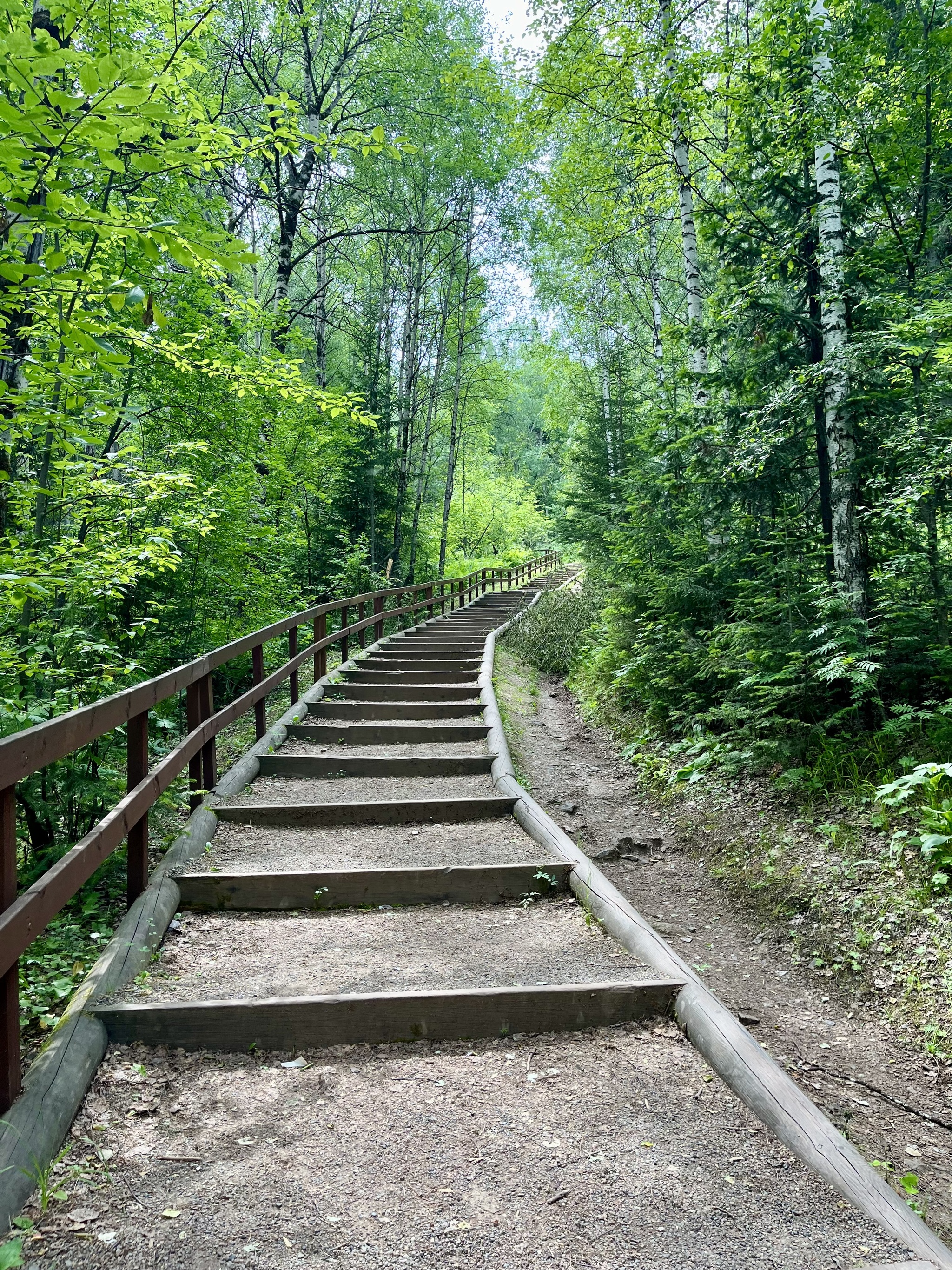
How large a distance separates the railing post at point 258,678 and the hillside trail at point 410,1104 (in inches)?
75.0

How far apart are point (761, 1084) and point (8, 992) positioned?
2236mm

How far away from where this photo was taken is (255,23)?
13.5 metres

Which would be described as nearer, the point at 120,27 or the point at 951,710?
the point at 951,710

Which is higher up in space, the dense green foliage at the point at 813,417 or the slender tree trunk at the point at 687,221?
the slender tree trunk at the point at 687,221

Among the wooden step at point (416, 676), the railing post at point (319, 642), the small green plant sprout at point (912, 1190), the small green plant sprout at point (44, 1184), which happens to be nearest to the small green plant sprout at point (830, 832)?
the small green plant sprout at point (912, 1190)

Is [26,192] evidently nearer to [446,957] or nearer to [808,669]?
[446,957]

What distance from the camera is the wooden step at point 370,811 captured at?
4.74 meters

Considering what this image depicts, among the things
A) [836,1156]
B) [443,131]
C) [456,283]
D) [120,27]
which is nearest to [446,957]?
[836,1156]

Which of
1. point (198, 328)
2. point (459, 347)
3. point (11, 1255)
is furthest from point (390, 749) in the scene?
point (459, 347)

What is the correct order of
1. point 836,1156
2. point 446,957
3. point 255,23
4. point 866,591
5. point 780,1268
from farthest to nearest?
point 255,23 → point 866,591 → point 446,957 → point 836,1156 → point 780,1268

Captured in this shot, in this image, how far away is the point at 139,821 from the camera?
331 centimetres

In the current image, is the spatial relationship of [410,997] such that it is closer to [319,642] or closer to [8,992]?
[8,992]

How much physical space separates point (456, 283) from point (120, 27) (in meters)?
15.5

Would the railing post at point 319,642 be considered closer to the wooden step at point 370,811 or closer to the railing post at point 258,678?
the railing post at point 258,678
